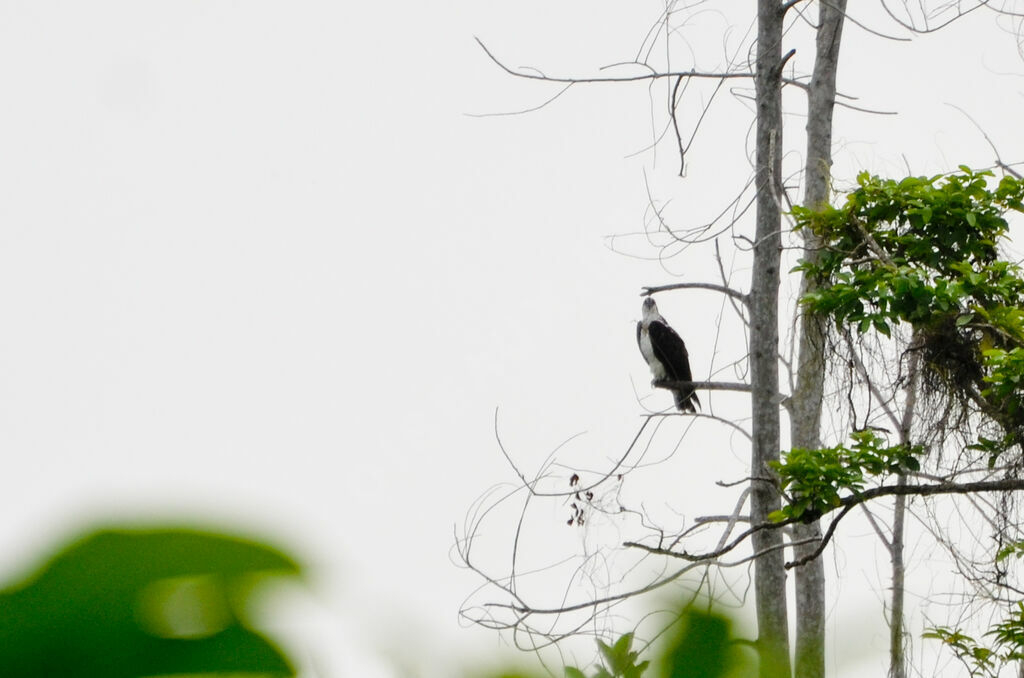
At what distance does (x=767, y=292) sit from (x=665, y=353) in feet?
6.69

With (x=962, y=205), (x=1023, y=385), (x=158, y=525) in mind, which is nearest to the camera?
(x=158, y=525)

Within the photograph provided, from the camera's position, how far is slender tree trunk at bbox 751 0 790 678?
5746 mm

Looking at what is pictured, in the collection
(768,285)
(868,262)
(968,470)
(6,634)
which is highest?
(768,285)

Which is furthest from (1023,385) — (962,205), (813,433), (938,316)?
(813,433)

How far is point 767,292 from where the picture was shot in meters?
5.84

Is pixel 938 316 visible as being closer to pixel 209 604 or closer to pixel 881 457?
pixel 881 457

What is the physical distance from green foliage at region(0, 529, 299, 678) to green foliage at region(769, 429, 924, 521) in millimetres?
4339

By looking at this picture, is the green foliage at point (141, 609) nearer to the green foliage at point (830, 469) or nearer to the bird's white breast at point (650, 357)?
the green foliage at point (830, 469)

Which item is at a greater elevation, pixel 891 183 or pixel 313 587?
pixel 891 183

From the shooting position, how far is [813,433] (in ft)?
27.3

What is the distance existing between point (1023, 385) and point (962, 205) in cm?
81

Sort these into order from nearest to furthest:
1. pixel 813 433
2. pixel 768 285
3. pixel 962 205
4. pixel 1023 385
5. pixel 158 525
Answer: pixel 158 525
pixel 1023 385
pixel 962 205
pixel 768 285
pixel 813 433

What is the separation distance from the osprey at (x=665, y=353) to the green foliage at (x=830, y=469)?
296 cm

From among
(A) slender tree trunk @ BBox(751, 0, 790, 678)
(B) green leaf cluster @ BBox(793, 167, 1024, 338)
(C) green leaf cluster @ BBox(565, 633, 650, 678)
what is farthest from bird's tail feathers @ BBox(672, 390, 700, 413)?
(C) green leaf cluster @ BBox(565, 633, 650, 678)
